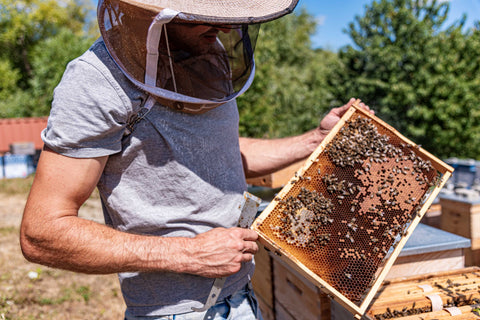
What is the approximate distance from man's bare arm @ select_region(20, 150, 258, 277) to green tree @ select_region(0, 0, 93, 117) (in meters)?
32.7

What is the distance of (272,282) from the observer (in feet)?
12.0

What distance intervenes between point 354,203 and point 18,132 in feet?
84.1

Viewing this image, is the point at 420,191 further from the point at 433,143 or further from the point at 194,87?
the point at 433,143

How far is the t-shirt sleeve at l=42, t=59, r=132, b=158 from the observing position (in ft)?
5.11

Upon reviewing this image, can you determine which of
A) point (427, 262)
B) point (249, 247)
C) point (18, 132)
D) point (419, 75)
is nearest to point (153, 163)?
point (249, 247)

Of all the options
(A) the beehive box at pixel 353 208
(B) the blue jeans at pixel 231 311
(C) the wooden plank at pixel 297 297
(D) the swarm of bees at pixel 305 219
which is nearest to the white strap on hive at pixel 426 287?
(A) the beehive box at pixel 353 208

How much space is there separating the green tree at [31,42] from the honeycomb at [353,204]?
32745 millimetres

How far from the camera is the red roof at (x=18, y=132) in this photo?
2294cm

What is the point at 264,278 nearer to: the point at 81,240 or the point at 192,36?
the point at 81,240

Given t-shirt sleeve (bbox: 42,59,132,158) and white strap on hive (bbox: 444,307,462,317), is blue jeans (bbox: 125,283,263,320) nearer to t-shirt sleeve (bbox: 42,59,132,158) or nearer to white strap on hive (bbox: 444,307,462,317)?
t-shirt sleeve (bbox: 42,59,132,158)

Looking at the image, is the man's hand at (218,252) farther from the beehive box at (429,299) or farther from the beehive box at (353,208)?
the beehive box at (429,299)

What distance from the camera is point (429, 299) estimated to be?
218 cm

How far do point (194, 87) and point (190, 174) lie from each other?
1.57 ft

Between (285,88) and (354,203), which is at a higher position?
(285,88)
